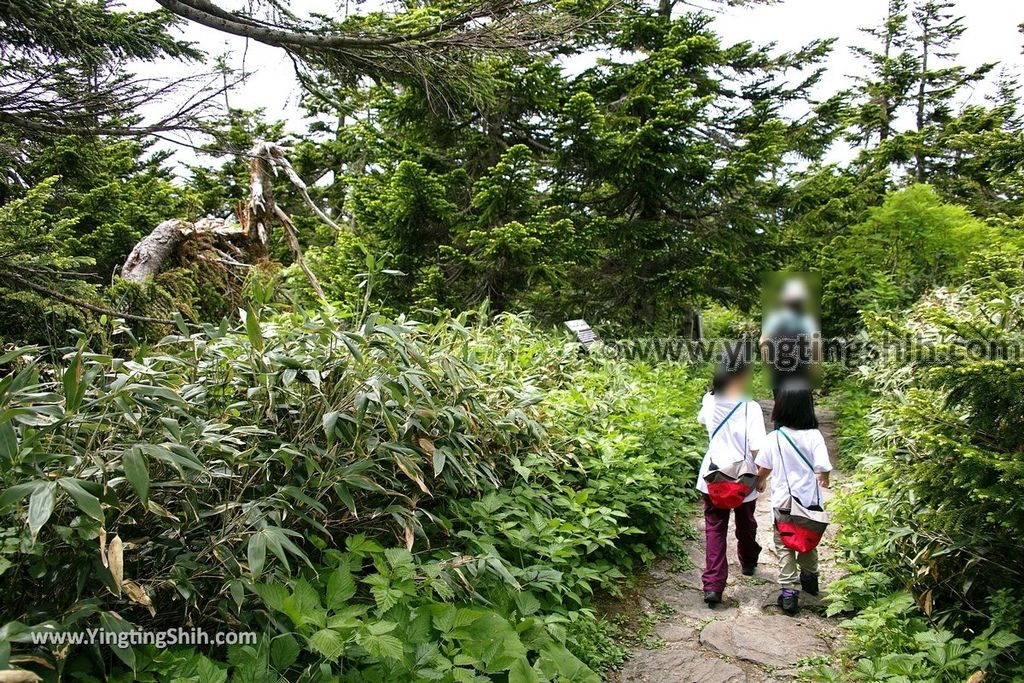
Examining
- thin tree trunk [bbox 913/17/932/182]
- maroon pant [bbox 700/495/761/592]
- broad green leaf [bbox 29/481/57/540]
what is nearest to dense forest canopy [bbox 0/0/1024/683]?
broad green leaf [bbox 29/481/57/540]

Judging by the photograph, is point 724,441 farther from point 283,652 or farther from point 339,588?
point 283,652

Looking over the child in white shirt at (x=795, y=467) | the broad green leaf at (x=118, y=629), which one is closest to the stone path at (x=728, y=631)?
the child in white shirt at (x=795, y=467)

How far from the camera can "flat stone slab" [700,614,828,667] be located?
3.58 metres

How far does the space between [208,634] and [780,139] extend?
1090cm

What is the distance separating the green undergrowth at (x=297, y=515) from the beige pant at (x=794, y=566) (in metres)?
0.97

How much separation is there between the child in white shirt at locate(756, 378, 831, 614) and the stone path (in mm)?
155

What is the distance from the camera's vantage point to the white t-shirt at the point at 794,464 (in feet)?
13.7

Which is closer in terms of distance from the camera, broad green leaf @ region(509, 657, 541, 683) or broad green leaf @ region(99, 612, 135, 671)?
broad green leaf @ region(99, 612, 135, 671)

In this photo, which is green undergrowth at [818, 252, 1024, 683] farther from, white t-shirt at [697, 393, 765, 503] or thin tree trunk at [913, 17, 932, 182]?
thin tree trunk at [913, 17, 932, 182]

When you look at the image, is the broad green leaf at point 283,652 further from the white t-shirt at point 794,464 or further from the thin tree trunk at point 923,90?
the thin tree trunk at point 923,90

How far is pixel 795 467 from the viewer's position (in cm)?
421

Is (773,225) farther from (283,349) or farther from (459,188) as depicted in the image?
(283,349)

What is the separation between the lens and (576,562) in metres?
3.99

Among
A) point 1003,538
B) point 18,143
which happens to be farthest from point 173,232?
point 1003,538
